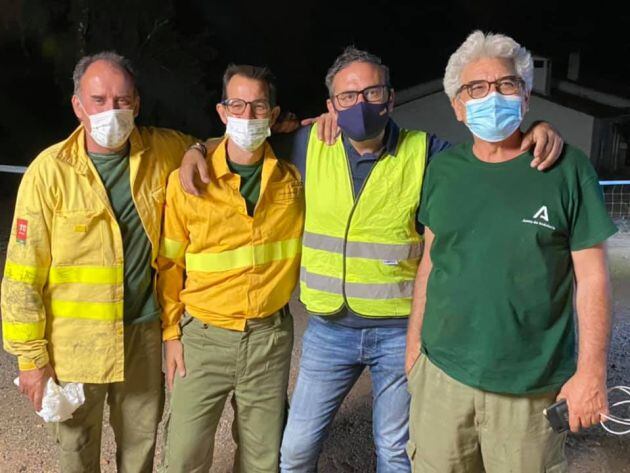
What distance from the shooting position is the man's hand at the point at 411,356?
2.54 meters

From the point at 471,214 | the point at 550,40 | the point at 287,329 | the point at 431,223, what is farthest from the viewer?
the point at 550,40

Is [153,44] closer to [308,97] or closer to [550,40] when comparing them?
[308,97]

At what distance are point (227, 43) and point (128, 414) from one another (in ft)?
78.0

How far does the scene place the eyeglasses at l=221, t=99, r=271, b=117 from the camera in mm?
2746

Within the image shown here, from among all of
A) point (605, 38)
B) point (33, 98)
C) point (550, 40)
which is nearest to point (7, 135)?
point (33, 98)

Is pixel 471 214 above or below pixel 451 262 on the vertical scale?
above

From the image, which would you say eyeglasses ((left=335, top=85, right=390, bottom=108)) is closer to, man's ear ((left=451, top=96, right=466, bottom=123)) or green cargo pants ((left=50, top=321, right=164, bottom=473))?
man's ear ((left=451, top=96, right=466, bottom=123))

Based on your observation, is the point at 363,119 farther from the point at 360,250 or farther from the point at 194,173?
the point at 194,173

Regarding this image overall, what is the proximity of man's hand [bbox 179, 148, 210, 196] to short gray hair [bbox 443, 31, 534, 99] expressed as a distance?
1141mm

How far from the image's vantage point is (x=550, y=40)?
32281 mm

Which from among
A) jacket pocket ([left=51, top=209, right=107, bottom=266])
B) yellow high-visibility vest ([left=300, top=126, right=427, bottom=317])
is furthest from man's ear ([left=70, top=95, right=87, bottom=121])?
yellow high-visibility vest ([left=300, top=126, right=427, bottom=317])

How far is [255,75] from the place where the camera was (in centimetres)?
276

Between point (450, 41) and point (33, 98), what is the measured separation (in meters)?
27.7

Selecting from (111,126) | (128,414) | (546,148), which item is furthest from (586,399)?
(111,126)
